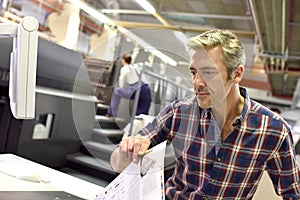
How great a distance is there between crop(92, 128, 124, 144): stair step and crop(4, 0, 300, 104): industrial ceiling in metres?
2.45

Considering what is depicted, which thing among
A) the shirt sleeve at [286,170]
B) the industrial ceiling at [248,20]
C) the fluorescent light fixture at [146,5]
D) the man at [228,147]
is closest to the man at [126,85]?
the man at [228,147]

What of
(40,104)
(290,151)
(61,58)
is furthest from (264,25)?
(290,151)

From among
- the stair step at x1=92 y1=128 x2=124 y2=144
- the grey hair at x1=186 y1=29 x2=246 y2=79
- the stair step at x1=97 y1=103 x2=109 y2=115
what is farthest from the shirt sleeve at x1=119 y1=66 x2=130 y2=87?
the grey hair at x1=186 y1=29 x2=246 y2=79

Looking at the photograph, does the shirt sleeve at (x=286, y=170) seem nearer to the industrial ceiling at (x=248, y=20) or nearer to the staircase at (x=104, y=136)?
the staircase at (x=104, y=136)

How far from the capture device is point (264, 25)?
4203 mm

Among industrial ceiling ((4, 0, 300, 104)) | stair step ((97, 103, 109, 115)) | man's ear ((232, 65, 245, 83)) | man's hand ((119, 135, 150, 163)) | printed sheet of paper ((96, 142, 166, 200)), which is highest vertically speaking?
industrial ceiling ((4, 0, 300, 104))

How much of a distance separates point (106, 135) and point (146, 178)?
0.32m

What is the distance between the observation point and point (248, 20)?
21.6ft

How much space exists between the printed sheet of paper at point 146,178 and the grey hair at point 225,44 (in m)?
0.33

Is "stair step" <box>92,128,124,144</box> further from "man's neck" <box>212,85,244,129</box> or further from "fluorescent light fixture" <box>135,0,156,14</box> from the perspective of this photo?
"fluorescent light fixture" <box>135,0,156,14</box>

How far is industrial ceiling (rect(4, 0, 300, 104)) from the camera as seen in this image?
3854 mm

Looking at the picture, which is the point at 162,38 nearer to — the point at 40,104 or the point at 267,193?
the point at 267,193

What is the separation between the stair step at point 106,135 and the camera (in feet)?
3.42

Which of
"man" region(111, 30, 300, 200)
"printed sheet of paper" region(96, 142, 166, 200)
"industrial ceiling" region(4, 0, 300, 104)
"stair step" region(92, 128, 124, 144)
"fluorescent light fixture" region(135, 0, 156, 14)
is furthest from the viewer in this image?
"fluorescent light fixture" region(135, 0, 156, 14)
